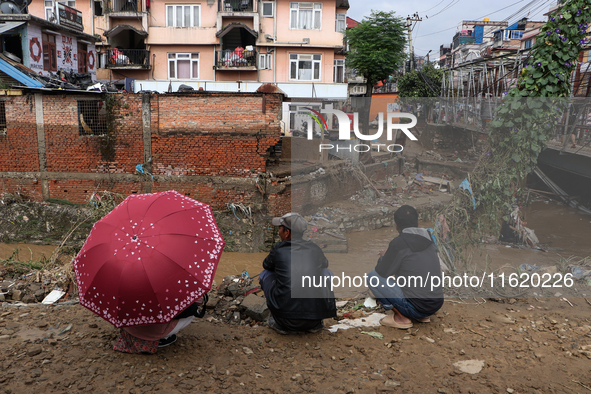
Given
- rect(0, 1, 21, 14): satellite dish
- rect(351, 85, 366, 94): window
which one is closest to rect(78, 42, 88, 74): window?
rect(0, 1, 21, 14): satellite dish

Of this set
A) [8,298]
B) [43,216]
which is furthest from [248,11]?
[8,298]

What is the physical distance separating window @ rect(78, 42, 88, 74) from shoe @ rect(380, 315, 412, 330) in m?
19.4

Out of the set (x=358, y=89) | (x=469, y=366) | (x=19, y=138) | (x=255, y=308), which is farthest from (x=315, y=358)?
(x=358, y=89)

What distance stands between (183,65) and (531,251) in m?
20.1

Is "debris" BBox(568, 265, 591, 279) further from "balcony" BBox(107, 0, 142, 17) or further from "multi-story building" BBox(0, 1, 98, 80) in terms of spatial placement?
"balcony" BBox(107, 0, 142, 17)

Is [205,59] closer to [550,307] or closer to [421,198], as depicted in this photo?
[421,198]

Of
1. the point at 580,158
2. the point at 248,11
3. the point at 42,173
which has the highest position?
the point at 248,11

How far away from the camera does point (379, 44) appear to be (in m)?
16.5

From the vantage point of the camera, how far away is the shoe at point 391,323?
3.85 m

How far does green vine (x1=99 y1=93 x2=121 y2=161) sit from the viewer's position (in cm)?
1121

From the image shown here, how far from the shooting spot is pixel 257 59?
2144cm

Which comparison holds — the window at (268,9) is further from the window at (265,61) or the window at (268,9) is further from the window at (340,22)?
the window at (340,22)

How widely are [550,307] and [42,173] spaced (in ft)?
40.8

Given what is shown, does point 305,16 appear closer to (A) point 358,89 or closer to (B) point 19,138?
(A) point 358,89
